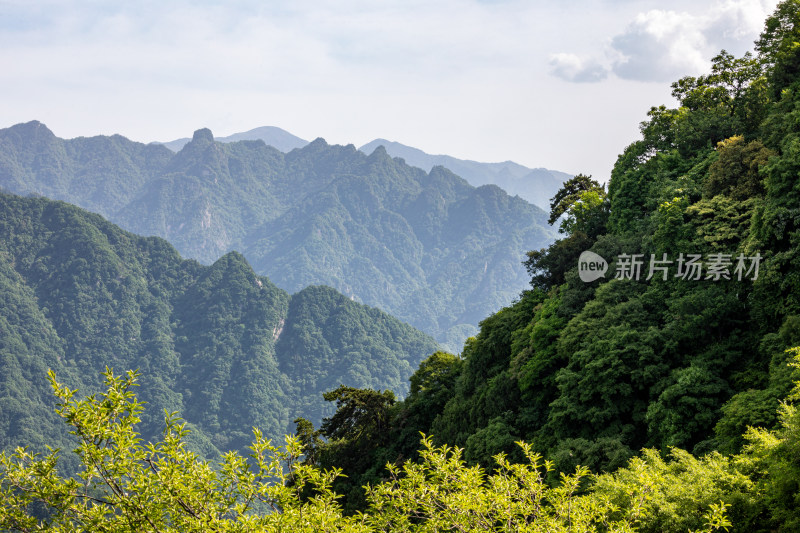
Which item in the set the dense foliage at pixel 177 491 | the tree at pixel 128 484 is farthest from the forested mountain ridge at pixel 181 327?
the tree at pixel 128 484

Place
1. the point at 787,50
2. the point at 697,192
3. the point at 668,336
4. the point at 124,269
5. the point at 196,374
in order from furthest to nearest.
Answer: the point at 124,269, the point at 196,374, the point at 787,50, the point at 697,192, the point at 668,336

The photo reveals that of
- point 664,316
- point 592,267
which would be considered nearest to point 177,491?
point 664,316

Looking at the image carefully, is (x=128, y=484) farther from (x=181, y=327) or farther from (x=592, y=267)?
(x=181, y=327)

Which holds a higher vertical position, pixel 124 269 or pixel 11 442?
pixel 124 269

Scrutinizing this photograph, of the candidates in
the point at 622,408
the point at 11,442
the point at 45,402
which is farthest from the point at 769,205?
the point at 45,402

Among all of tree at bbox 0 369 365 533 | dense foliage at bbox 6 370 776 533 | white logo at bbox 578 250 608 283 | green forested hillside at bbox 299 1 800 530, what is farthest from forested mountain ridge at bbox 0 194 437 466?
tree at bbox 0 369 365 533

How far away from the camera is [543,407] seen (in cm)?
2342

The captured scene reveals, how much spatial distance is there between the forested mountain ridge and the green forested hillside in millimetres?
114660

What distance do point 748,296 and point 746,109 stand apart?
13.6m

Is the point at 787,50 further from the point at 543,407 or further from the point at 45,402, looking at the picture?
the point at 45,402

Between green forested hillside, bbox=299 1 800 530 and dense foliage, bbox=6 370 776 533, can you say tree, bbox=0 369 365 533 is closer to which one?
dense foliage, bbox=6 370 776 533

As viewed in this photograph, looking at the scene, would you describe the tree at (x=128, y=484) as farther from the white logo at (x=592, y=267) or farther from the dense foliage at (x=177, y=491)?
the white logo at (x=592, y=267)

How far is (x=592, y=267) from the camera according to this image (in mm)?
26125

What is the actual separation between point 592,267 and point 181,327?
15908cm
